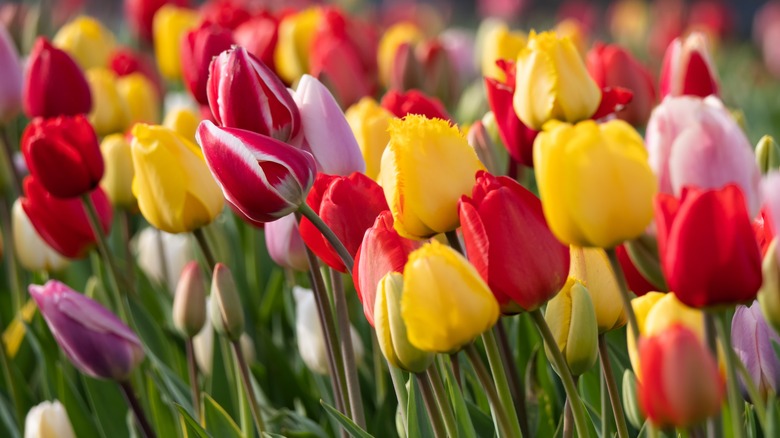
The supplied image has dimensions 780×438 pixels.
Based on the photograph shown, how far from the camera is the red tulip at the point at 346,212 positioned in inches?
33.9

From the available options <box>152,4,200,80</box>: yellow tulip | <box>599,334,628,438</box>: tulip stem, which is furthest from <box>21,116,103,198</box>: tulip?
<box>152,4,200,80</box>: yellow tulip

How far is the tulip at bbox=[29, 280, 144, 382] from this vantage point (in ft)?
3.51

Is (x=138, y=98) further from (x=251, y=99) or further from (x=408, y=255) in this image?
(x=408, y=255)

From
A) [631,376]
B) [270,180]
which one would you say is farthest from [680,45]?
[270,180]

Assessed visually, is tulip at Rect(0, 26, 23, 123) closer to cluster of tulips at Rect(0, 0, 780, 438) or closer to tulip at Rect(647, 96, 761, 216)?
cluster of tulips at Rect(0, 0, 780, 438)

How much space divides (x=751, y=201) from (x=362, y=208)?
310 mm

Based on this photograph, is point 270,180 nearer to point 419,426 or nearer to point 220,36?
point 419,426

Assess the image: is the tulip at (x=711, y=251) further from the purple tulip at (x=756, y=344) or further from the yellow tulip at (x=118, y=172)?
the yellow tulip at (x=118, y=172)

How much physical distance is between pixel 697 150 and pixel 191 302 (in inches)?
24.3

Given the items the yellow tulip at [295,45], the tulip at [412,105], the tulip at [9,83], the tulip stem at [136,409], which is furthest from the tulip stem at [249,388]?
the yellow tulip at [295,45]

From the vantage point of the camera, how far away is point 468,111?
221 cm

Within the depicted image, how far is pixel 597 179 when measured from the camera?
63 centimetres

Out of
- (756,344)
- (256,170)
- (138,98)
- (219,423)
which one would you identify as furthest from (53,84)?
(756,344)

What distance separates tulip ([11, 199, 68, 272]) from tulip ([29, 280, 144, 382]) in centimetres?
47
